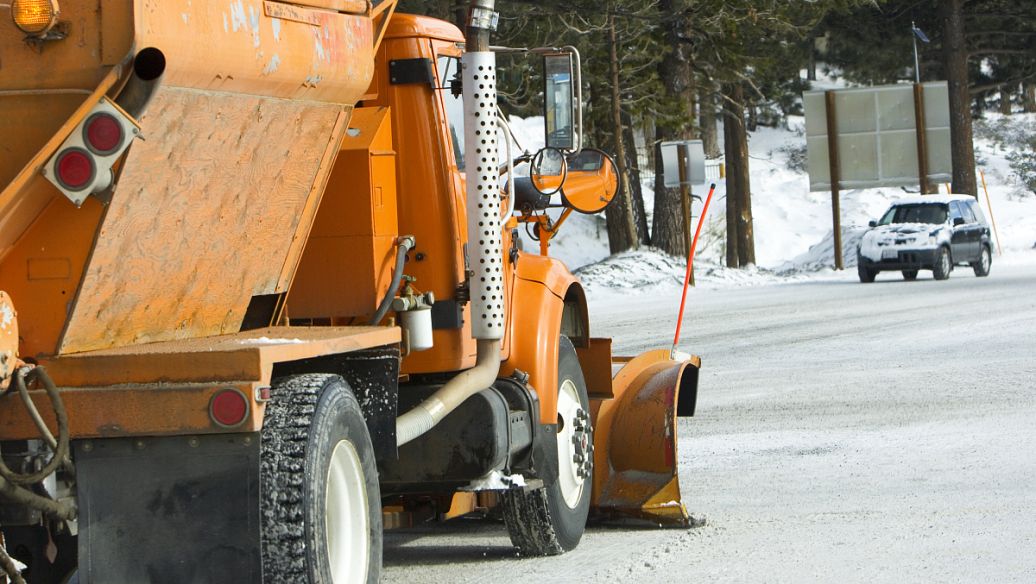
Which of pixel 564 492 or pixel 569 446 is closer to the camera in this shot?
pixel 564 492

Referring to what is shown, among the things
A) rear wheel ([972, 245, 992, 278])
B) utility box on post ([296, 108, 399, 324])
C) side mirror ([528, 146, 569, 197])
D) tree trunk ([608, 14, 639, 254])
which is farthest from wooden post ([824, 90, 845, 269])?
utility box on post ([296, 108, 399, 324])

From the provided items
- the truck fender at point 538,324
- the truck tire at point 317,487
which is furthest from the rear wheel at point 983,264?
the truck tire at point 317,487

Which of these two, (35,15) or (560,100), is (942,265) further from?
(35,15)

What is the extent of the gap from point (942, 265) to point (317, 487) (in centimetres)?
2566

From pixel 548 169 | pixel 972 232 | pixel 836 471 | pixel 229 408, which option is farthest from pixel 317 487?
pixel 972 232

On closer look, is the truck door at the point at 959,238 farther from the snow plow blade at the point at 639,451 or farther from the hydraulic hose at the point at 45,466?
the hydraulic hose at the point at 45,466

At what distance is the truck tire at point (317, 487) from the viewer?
443 cm

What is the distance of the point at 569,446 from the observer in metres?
7.37

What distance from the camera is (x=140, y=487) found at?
431cm

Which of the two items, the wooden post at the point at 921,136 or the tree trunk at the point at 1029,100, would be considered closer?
the wooden post at the point at 921,136

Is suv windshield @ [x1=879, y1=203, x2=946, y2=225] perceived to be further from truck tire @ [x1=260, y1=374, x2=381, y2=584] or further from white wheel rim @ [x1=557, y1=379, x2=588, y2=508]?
truck tire @ [x1=260, y1=374, x2=381, y2=584]

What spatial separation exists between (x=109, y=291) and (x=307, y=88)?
3.61 ft

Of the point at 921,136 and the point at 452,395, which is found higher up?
the point at 921,136

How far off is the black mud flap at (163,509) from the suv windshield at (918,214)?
26531 millimetres
